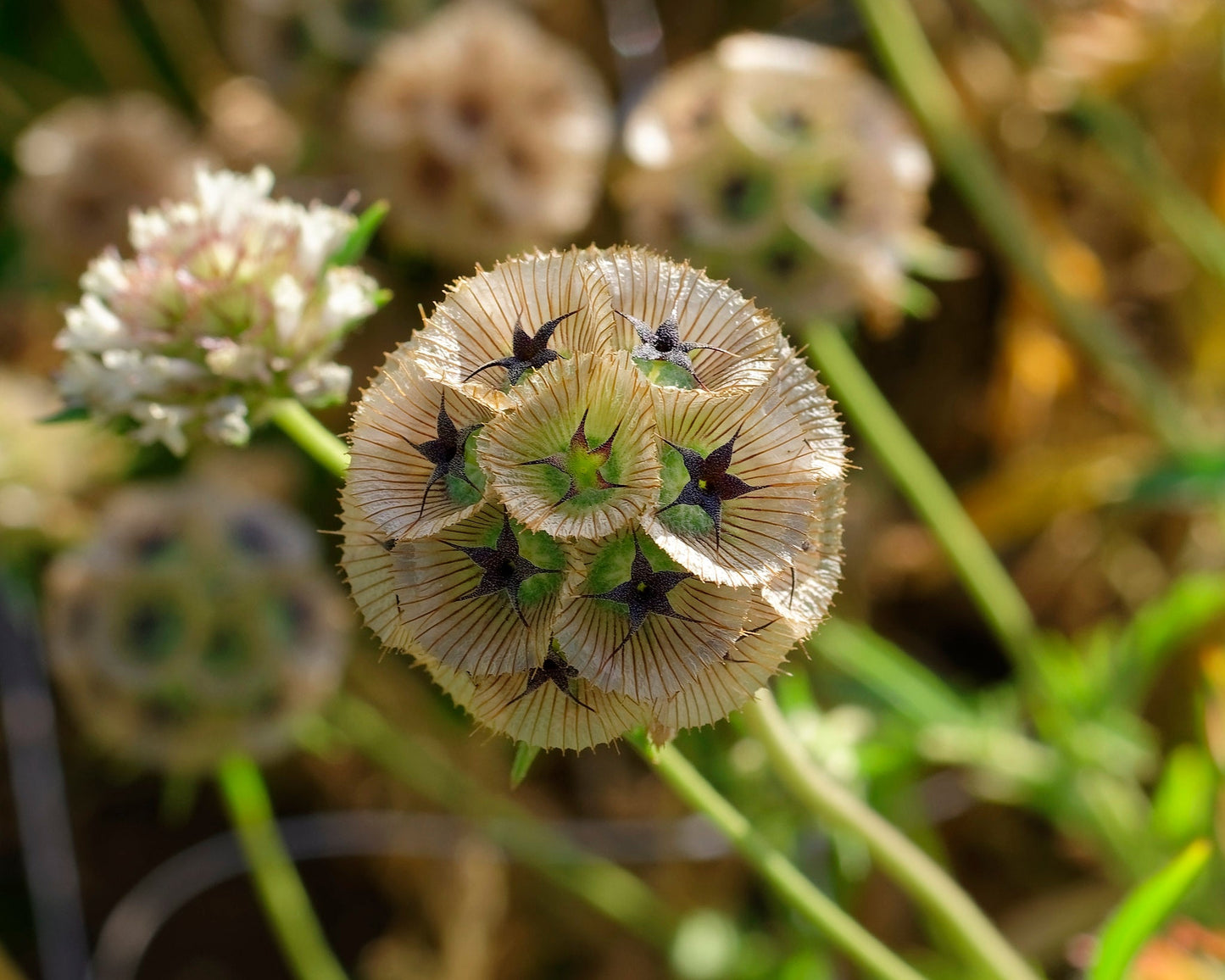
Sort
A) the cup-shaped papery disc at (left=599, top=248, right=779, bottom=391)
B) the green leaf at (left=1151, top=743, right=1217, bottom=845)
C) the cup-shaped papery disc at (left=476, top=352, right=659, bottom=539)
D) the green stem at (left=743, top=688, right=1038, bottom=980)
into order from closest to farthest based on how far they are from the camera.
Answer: the cup-shaped papery disc at (left=476, top=352, right=659, bottom=539)
the cup-shaped papery disc at (left=599, top=248, right=779, bottom=391)
the green stem at (left=743, top=688, right=1038, bottom=980)
the green leaf at (left=1151, top=743, right=1217, bottom=845)

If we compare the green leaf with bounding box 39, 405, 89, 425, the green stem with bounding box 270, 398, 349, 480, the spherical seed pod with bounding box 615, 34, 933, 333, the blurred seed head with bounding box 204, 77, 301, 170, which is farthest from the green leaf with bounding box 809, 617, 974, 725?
the blurred seed head with bounding box 204, 77, 301, 170

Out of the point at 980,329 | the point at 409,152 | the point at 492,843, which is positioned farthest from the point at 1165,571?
the point at 409,152

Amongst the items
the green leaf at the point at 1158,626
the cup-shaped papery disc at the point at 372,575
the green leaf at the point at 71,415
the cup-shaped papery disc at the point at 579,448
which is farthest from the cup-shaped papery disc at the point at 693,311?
the green leaf at the point at 1158,626

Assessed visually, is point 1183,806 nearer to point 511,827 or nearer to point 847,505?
point 847,505

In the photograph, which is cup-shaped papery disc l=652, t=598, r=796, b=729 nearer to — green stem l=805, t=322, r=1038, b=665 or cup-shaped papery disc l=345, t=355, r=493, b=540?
cup-shaped papery disc l=345, t=355, r=493, b=540

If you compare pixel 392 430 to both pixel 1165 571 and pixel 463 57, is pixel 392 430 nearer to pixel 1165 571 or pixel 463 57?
pixel 463 57
